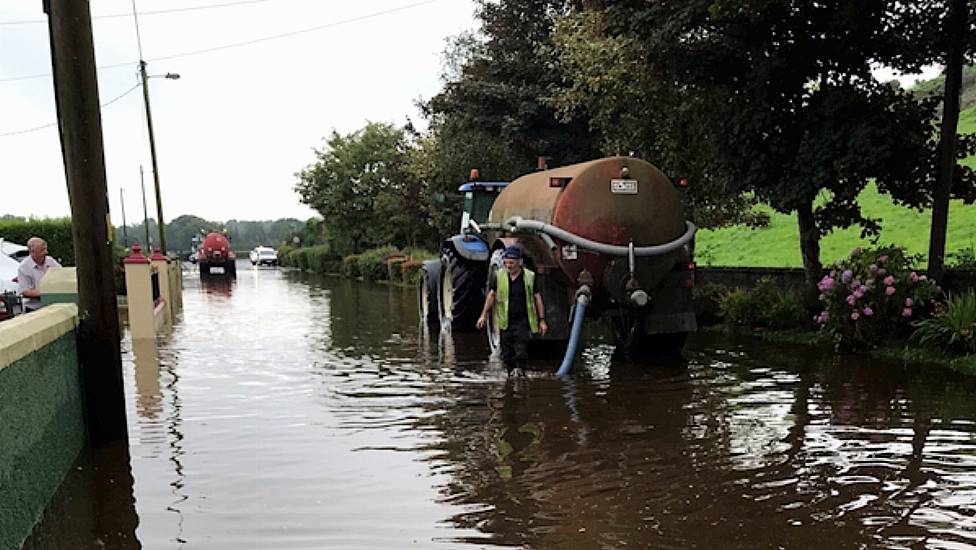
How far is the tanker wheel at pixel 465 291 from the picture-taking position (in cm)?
1265

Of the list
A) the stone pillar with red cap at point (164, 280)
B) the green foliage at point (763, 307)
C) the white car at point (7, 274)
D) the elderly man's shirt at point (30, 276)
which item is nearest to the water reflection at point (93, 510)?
the elderly man's shirt at point (30, 276)

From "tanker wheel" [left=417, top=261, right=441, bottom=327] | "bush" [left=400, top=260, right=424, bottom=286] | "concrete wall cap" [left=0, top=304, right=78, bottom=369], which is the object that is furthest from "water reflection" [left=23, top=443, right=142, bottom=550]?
"bush" [left=400, top=260, right=424, bottom=286]

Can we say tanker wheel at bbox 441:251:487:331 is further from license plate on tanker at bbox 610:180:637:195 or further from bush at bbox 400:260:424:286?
bush at bbox 400:260:424:286

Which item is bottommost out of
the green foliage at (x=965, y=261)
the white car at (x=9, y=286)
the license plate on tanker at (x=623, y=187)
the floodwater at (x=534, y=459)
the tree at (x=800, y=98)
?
the floodwater at (x=534, y=459)

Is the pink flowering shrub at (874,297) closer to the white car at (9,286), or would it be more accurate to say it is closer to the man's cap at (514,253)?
the man's cap at (514,253)

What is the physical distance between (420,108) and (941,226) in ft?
69.7

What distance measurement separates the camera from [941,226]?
1067 centimetres

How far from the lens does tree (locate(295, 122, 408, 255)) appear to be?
140 ft

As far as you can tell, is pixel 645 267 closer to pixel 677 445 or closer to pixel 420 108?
pixel 677 445

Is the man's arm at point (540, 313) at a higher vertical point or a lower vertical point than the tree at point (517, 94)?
lower

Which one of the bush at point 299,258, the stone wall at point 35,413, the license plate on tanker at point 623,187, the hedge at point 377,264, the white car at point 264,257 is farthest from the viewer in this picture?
the white car at point 264,257

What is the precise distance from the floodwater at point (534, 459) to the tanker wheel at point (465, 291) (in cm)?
259

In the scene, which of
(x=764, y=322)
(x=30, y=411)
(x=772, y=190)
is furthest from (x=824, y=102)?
(x=30, y=411)

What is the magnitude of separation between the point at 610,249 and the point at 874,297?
356 cm
